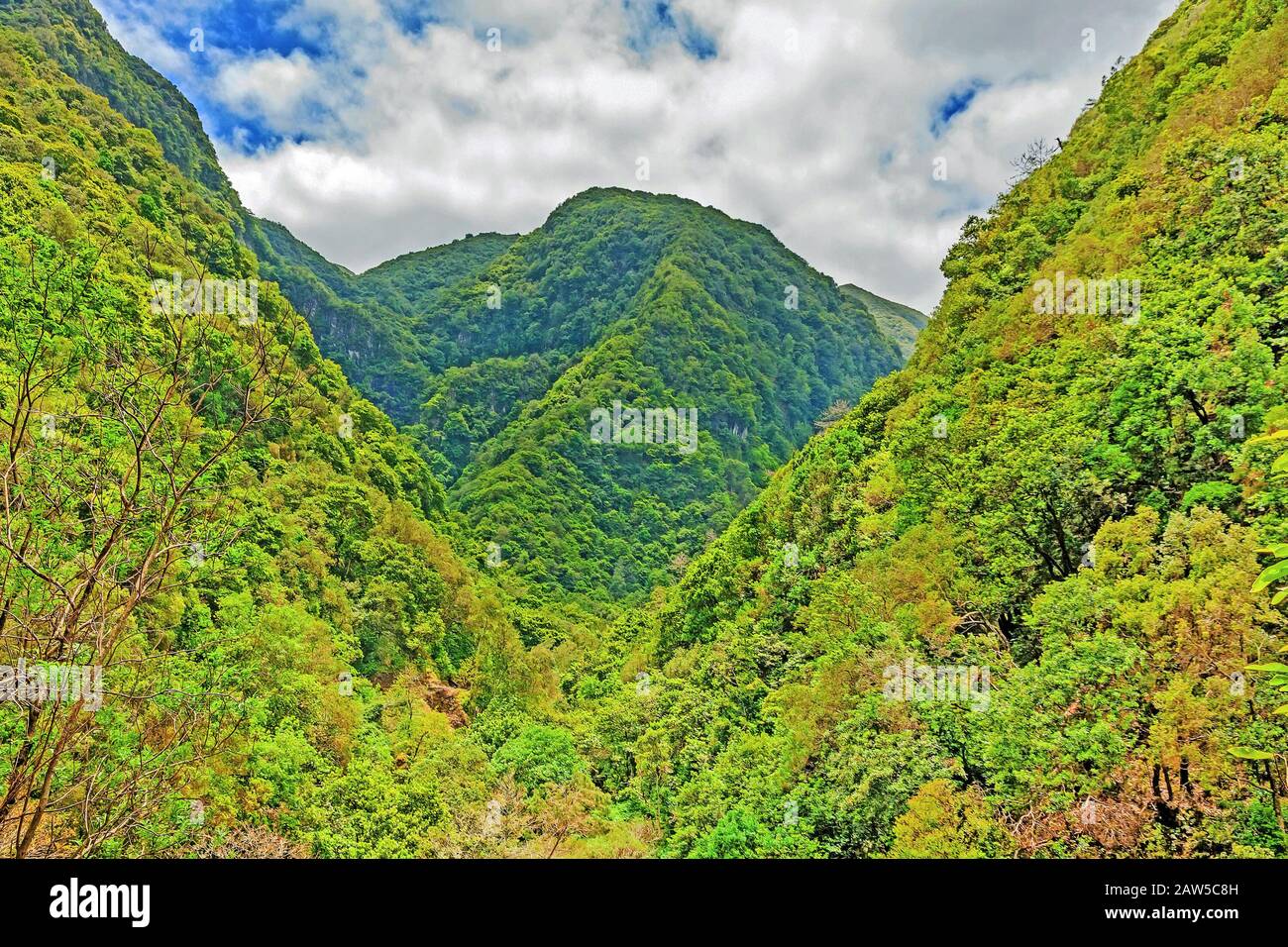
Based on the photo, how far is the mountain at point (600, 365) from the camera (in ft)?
301

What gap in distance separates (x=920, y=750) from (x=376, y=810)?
15822 millimetres

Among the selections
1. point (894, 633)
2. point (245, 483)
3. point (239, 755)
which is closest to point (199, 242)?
point (245, 483)

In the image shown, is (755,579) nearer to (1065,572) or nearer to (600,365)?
(1065,572)

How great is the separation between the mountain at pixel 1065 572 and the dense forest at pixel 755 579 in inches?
3.4

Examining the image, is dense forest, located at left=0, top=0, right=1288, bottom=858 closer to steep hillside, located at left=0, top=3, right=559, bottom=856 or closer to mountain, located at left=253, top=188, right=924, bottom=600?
steep hillside, located at left=0, top=3, right=559, bottom=856

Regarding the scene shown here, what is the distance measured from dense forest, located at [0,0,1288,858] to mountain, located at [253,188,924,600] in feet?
88.5

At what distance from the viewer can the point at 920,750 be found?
13.5 meters

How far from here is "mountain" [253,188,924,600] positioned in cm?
9169

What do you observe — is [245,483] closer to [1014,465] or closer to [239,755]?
[239,755]

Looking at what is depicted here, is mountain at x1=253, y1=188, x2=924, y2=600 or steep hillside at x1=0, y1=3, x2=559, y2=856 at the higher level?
mountain at x1=253, y1=188, x2=924, y2=600
